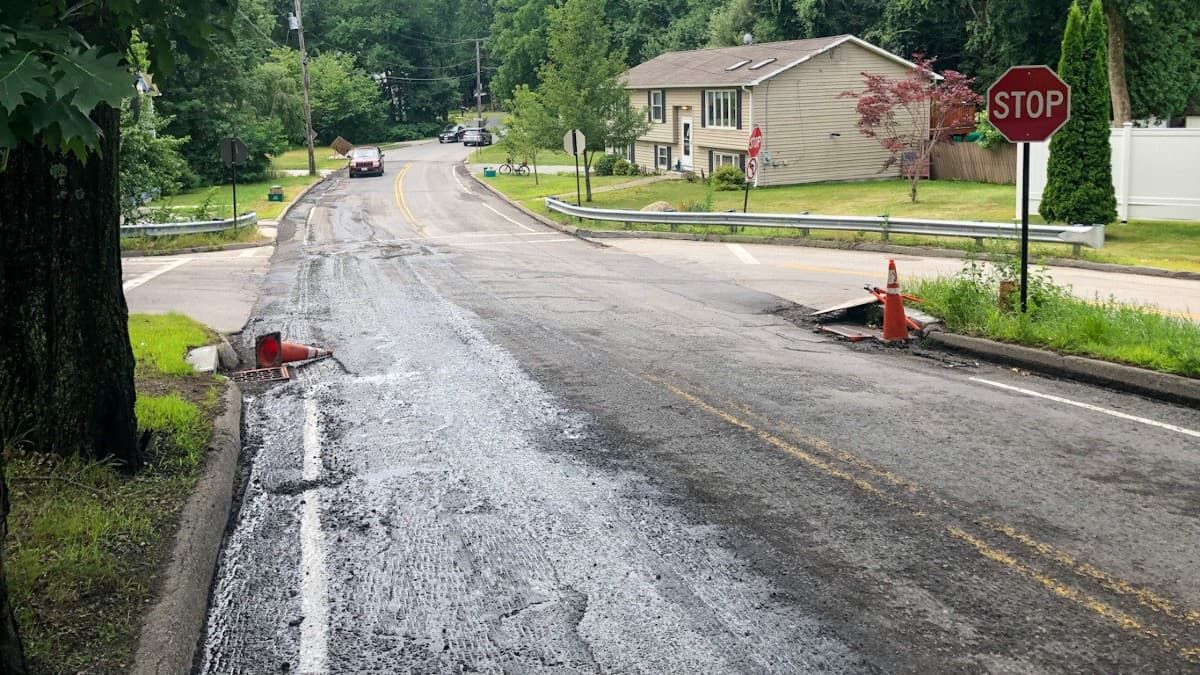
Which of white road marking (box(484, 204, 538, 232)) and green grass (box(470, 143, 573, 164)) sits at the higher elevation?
green grass (box(470, 143, 573, 164))

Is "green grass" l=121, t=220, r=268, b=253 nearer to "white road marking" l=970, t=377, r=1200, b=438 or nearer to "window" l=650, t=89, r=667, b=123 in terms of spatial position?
"white road marking" l=970, t=377, r=1200, b=438

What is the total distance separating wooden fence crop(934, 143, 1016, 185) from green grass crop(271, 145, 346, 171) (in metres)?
35.1

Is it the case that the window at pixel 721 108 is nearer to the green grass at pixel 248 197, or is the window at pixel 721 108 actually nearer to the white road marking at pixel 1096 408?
the green grass at pixel 248 197

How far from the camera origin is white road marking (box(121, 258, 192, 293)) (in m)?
19.1

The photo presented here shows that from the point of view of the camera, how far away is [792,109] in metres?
43.9

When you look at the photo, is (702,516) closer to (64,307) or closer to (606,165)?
(64,307)

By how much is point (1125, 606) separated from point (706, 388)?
5.10 metres

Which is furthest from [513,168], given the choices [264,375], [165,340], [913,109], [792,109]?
[264,375]

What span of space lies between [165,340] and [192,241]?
16152 mm

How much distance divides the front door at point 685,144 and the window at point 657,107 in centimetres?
175

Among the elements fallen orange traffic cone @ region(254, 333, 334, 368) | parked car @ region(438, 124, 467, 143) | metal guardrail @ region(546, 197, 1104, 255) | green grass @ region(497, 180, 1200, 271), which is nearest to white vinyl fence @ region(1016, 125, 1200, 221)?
green grass @ region(497, 180, 1200, 271)

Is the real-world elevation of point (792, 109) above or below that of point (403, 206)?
above

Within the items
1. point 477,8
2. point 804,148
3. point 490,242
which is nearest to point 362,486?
point 490,242

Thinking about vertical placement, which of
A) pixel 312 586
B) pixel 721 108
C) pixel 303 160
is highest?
pixel 721 108
